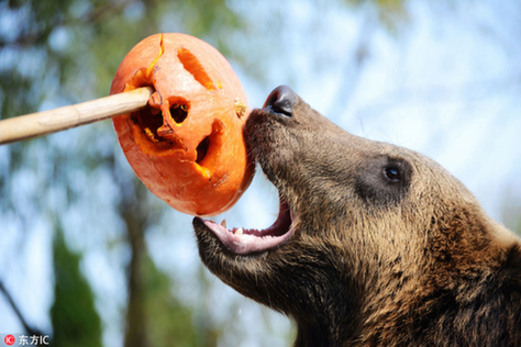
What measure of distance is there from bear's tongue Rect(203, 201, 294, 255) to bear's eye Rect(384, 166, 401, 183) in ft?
1.77

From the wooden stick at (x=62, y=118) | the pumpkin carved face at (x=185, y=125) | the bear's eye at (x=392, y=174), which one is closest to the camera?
the wooden stick at (x=62, y=118)

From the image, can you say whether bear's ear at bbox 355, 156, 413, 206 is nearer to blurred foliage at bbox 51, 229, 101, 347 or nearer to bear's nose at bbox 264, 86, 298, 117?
bear's nose at bbox 264, 86, 298, 117

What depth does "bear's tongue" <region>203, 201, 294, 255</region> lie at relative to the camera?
2.81 meters

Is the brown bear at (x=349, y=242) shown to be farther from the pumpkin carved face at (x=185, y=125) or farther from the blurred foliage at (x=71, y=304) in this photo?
the blurred foliage at (x=71, y=304)

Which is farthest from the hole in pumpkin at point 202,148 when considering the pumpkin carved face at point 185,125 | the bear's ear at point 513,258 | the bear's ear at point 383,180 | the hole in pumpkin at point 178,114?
the bear's ear at point 513,258

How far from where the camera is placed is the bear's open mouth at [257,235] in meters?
2.81

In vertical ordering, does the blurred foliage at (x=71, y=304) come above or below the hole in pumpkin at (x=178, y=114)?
below

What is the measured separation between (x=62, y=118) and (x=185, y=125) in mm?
632

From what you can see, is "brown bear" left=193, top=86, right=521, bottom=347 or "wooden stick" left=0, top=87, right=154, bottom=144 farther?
"brown bear" left=193, top=86, right=521, bottom=347

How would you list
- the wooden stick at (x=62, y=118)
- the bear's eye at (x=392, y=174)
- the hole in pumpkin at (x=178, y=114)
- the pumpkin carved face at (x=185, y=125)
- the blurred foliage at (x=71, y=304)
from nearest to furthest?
the wooden stick at (x=62, y=118), the pumpkin carved face at (x=185, y=125), the hole in pumpkin at (x=178, y=114), the bear's eye at (x=392, y=174), the blurred foliage at (x=71, y=304)

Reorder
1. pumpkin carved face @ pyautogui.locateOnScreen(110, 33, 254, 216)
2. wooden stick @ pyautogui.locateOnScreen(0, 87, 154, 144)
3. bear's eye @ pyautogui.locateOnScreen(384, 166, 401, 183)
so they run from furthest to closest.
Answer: bear's eye @ pyautogui.locateOnScreen(384, 166, 401, 183)
pumpkin carved face @ pyautogui.locateOnScreen(110, 33, 254, 216)
wooden stick @ pyautogui.locateOnScreen(0, 87, 154, 144)

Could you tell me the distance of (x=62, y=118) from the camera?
1921 millimetres

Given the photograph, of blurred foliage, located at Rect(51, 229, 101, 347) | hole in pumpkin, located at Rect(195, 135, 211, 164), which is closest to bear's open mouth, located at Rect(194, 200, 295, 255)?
hole in pumpkin, located at Rect(195, 135, 211, 164)

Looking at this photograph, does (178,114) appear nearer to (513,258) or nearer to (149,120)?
(149,120)
